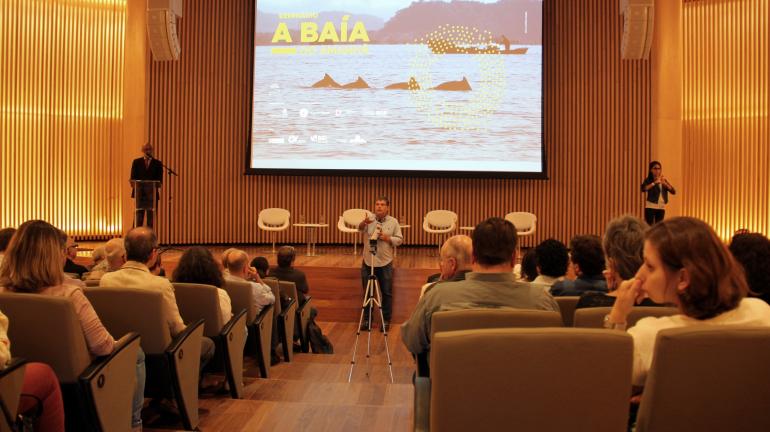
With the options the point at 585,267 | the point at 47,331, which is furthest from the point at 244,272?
the point at 585,267

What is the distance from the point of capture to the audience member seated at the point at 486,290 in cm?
252

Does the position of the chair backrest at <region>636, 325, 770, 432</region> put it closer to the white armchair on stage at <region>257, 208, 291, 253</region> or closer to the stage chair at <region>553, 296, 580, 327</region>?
the stage chair at <region>553, 296, 580, 327</region>

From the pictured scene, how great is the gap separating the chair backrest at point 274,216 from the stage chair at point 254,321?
5562 millimetres

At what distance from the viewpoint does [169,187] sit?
11.2 meters

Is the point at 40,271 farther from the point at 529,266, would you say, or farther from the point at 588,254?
the point at 529,266

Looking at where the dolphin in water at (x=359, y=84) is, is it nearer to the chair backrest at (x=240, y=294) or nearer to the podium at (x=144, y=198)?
the podium at (x=144, y=198)

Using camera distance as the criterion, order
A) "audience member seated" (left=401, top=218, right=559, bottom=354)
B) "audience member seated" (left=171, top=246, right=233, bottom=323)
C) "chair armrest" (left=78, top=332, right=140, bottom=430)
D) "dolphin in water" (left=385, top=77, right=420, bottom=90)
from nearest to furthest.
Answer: "audience member seated" (left=401, top=218, right=559, bottom=354)
"chair armrest" (left=78, top=332, right=140, bottom=430)
"audience member seated" (left=171, top=246, right=233, bottom=323)
"dolphin in water" (left=385, top=77, right=420, bottom=90)

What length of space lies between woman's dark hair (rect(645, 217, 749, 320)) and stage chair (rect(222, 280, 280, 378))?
10.3 ft

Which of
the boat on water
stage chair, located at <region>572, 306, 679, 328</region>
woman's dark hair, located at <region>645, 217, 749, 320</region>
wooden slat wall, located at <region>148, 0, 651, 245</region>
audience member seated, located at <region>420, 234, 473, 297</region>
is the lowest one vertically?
stage chair, located at <region>572, 306, 679, 328</region>

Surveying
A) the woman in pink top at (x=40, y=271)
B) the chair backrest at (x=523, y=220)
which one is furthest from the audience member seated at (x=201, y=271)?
the chair backrest at (x=523, y=220)

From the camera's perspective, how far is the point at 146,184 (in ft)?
30.2

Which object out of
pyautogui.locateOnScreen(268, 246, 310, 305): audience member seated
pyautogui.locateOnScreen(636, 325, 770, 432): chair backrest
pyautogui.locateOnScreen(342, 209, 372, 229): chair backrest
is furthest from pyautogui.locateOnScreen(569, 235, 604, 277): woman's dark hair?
pyautogui.locateOnScreen(342, 209, 372, 229): chair backrest

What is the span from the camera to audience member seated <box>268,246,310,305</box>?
6617 millimetres

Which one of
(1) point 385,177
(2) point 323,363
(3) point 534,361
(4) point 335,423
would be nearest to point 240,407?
(4) point 335,423
